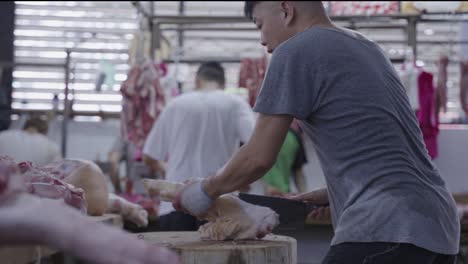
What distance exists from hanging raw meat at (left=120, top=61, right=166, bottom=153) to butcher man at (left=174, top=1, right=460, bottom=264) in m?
5.93

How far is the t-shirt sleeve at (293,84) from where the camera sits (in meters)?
2.33

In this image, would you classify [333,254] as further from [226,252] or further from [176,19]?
[176,19]

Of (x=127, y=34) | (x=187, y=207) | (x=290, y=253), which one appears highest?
(x=127, y=34)

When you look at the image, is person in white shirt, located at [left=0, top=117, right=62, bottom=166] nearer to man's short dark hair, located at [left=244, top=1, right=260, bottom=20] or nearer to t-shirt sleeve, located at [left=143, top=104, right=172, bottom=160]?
t-shirt sleeve, located at [left=143, top=104, right=172, bottom=160]

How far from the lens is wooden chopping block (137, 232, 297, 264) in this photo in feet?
8.59

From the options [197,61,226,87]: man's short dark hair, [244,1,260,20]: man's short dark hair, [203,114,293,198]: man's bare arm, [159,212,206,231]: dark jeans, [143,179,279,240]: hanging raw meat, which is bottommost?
[159,212,206,231]: dark jeans

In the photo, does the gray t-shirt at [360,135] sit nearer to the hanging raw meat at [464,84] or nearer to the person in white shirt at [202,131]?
the person in white shirt at [202,131]

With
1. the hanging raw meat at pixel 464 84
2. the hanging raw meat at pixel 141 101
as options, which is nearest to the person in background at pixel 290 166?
the hanging raw meat at pixel 141 101

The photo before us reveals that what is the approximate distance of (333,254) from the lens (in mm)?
2330

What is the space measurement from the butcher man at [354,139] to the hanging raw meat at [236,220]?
1.58ft

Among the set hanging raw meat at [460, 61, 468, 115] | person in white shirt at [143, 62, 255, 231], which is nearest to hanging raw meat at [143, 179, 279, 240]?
person in white shirt at [143, 62, 255, 231]

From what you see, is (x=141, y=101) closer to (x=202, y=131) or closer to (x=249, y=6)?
(x=202, y=131)

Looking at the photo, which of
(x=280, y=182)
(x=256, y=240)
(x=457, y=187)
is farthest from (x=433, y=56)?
(x=256, y=240)

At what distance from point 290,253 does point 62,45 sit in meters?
10.4
